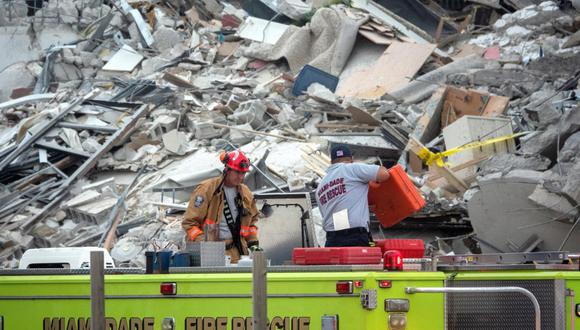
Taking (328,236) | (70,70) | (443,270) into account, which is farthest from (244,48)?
(443,270)

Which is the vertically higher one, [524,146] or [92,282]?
[524,146]

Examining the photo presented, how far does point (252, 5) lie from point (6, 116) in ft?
25.3

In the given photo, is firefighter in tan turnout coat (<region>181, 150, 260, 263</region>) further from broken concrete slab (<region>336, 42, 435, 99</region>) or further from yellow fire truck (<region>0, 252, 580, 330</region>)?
broken concrete slab (<region>336, 42, 435, 99</region>)

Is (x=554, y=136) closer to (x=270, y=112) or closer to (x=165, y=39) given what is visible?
(x=270, y=112)

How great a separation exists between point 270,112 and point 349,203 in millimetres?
12991

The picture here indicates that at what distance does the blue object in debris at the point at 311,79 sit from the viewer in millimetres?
23281

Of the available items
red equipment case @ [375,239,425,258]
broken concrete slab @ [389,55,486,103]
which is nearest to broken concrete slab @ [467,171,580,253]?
red equipment case @ [375,239,425,258]

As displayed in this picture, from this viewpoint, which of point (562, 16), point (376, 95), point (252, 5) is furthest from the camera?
point (252, 5)

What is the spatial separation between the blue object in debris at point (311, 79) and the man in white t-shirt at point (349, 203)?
14.4 meters

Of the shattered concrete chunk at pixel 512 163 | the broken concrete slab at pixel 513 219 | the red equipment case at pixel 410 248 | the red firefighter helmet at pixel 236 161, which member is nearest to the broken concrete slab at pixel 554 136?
the shattered concrete chunk at pixel 512 163

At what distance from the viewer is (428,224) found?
50.9 feet

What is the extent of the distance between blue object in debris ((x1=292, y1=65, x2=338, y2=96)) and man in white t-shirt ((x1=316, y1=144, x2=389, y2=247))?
14403 millimetres

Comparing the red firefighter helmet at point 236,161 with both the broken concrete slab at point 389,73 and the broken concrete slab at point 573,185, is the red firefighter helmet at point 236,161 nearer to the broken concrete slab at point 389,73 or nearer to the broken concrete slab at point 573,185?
the broken concrete slab at point 573,185

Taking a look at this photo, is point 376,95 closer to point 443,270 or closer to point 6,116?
point 6,116
